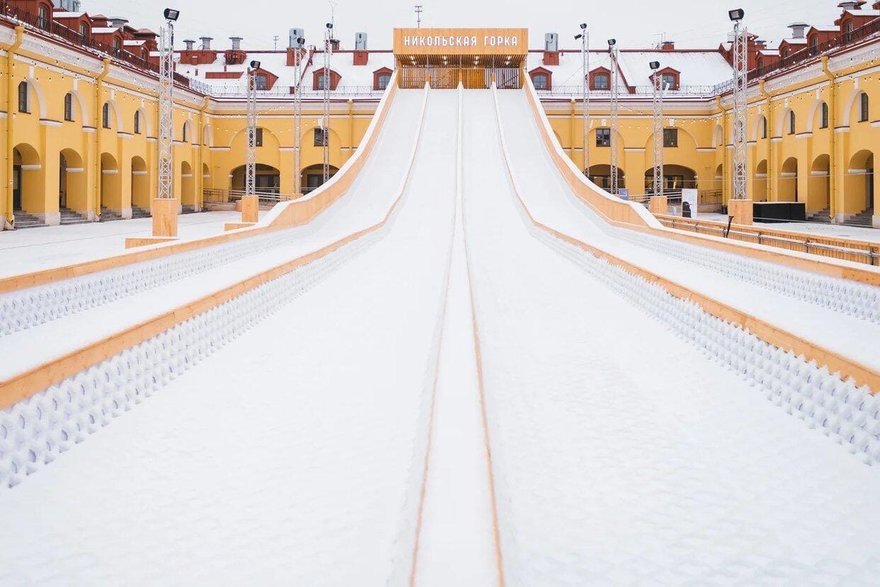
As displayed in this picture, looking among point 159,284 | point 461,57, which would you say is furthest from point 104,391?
point 461,57

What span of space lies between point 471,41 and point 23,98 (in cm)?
2198

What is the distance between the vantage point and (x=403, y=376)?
5.55 metres

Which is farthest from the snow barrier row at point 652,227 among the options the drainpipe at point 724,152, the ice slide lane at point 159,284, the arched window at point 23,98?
the arched window at point 23,98

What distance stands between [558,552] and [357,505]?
81 centimetres

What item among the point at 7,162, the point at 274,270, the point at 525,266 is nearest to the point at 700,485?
the point at 274,270

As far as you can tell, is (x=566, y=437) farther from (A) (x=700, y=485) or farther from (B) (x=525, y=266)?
(B) (x=525, y=266)

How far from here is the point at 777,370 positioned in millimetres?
5641

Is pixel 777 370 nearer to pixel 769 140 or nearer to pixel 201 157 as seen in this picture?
pixel 769 140

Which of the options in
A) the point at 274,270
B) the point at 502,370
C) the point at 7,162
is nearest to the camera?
the point at 502,370

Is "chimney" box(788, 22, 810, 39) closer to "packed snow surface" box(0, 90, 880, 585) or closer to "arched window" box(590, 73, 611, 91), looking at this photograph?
"arched window" box(590, 73, 611, 91)

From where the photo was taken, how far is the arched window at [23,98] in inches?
976

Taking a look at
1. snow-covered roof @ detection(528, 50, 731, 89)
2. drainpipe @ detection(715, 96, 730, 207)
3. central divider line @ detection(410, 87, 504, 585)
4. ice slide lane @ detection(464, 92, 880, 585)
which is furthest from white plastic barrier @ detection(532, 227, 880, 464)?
snow-covered roof @ detection(528, 50, 731, 89)

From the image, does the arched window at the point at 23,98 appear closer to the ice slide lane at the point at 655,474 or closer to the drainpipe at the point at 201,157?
the drainpipe at the point at 201,157

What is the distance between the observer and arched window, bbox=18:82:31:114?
24781 millimetres
